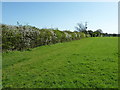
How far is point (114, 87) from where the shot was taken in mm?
2752

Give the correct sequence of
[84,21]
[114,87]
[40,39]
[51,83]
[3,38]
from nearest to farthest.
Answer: [114,87]
[51,83]
[3,38]
[40,39]
[84,21]

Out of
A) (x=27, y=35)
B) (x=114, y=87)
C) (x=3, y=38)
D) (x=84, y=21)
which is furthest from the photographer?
(x=84, y=21)

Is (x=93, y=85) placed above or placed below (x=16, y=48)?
Result: below

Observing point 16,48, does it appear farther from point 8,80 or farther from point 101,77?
point 101,77

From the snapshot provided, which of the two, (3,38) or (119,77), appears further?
(3,38)

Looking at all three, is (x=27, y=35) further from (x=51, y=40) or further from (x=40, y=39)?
(x=51, y=40)

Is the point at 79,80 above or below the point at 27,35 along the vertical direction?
below

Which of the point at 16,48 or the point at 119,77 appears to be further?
the point at 16,48

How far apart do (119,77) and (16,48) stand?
7792 mm

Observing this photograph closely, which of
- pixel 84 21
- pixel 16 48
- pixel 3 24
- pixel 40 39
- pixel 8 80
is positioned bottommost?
pixel 8 80

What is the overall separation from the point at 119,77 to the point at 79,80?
4.37 ft

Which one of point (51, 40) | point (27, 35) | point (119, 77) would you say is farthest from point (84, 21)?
point (119, 77)

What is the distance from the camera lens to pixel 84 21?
60.8 m

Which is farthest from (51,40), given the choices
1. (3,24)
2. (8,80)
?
(8,80)
